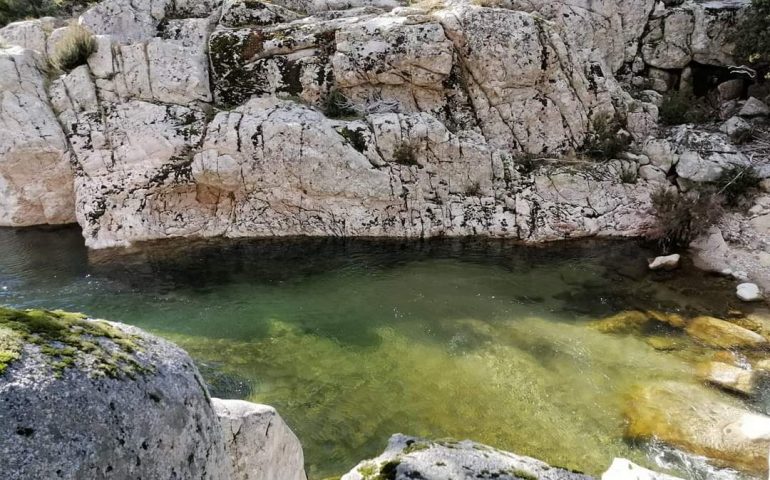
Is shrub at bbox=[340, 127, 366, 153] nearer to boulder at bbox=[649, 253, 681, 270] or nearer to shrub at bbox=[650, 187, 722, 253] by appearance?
boulder at bbox=[649, 253, 681, 270]

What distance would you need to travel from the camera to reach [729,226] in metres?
12.7

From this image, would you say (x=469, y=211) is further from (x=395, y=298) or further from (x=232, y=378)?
(x=232, y=378)

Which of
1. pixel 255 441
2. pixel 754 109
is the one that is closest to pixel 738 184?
pixel 754 109

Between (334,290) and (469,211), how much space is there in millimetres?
5403

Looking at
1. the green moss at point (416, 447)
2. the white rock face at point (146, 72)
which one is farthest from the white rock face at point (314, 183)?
the green moss at point (416, 447)

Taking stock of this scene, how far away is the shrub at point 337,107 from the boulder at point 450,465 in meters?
12.6

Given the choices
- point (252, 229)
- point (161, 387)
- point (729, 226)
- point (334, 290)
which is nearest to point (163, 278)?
point (252, 229)

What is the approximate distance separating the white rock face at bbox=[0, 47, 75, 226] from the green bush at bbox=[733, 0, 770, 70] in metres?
22.6

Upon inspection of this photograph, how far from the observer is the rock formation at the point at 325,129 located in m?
13.3

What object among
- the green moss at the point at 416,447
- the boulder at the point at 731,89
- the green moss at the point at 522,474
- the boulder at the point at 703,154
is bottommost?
the green moss at the point at 416,447

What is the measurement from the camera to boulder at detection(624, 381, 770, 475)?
21.2 ft

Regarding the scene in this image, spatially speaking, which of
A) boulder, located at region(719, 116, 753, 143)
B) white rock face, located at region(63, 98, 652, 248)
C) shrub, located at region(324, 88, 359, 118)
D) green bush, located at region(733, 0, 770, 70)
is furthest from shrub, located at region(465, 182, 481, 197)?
green bush, located at region(733, 0, 770, 70)

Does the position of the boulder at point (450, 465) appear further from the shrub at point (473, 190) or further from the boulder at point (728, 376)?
the shrub at point (473, 190)

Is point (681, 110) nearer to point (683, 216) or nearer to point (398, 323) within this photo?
point (683, 216)
